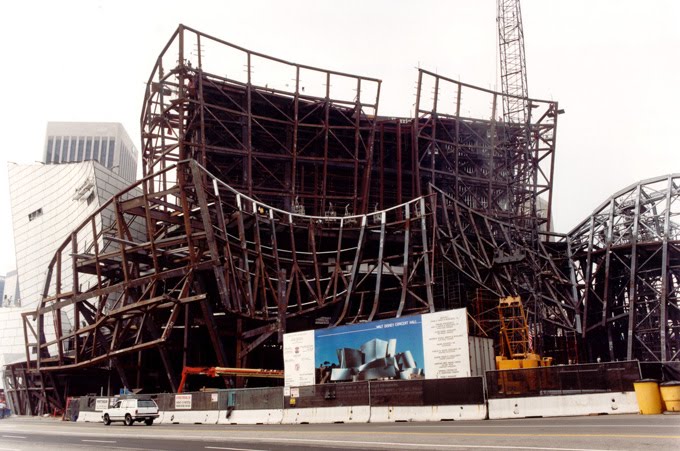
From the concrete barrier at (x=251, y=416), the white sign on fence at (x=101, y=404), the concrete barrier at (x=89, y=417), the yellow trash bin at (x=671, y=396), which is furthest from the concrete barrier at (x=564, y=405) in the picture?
the concrete barrier at (x=89, y=417)

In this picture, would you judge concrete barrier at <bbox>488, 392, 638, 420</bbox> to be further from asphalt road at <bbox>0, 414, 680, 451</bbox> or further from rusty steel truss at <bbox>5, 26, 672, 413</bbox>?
rusty steel truss at <bbox>5, 26, 672, 413</bbox>

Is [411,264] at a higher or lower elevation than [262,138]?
lower

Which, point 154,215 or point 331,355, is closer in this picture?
point 331,355

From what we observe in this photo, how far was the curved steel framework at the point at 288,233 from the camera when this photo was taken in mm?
42062

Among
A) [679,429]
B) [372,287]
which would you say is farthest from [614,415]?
[372,287]

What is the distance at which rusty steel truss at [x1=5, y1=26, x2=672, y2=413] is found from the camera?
138 ft

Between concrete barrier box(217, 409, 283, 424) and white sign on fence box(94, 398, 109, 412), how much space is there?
9.40 metres

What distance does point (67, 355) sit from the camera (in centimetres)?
5022

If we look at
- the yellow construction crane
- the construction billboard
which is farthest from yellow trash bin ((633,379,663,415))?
the yellow construction crane

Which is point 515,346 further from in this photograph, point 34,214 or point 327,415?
point 34,214

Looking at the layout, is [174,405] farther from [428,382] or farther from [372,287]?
[372,287]

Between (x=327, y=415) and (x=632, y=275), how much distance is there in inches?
1500

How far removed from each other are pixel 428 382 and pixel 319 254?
1124 inches

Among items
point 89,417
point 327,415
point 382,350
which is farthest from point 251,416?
point 89,417
